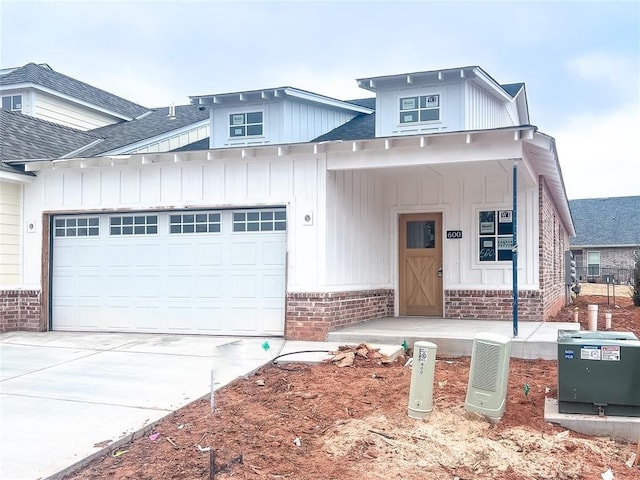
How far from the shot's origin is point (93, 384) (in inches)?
271

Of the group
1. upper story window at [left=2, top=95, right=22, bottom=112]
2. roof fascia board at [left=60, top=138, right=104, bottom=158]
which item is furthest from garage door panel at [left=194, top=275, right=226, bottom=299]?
upper story window at [left=2, top=95, right=22, bottom=112]

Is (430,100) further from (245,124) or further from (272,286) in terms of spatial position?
(272,286)

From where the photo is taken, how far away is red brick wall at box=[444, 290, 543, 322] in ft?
36.6

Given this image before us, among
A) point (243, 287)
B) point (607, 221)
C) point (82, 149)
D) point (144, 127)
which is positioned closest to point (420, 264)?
point (243, 287)

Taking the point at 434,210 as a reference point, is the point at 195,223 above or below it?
below

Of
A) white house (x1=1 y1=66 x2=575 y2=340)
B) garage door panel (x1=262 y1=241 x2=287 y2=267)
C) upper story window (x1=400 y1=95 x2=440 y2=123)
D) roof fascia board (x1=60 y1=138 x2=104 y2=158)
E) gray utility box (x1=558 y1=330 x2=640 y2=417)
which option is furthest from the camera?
upper story window (x1=400 y1=95 x2=440 y2=123)

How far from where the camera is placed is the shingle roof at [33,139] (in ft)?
38.2

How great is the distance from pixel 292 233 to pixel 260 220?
2.36 feet

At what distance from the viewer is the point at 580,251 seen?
3628cm

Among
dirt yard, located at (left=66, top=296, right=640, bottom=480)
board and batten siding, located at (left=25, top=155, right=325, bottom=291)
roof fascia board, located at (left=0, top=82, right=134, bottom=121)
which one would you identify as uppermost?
roof fascia board, located at (left=0, top=82, right=134, bottom=121)

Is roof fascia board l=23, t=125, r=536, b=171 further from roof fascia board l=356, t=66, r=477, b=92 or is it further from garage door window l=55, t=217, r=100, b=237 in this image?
roof fascia board l=356, t=66, r=477, b=92

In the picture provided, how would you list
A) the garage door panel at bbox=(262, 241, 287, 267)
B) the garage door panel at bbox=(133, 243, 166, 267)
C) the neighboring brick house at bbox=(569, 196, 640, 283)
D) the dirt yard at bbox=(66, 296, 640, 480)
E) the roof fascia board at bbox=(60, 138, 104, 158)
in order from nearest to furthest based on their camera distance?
the dirt yard at bbox=(66, 296, 640, 480) < the garage door panel at bbox=(262, 241, 287, 267) < the garage door panel at bbox=(133, 243, 166, 267) < the roof fascia board at bbox=(60, 138, 104, 158) < the neighboring brick house at bbox=(569, 196, 640, 283)

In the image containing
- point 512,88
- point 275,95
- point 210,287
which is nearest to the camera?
point 210,287

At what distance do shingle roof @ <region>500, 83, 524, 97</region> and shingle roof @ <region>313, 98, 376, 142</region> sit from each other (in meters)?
3.81
